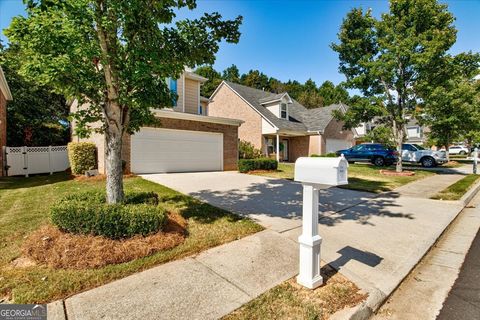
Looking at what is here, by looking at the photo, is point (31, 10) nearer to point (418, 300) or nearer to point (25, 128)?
point (418, 300)

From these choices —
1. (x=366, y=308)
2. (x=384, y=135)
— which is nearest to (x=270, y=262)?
(x=366, y=308)

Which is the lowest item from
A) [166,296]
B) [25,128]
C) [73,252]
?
[166,296]

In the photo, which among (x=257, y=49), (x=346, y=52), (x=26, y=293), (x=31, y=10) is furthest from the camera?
(x=346, y=52)

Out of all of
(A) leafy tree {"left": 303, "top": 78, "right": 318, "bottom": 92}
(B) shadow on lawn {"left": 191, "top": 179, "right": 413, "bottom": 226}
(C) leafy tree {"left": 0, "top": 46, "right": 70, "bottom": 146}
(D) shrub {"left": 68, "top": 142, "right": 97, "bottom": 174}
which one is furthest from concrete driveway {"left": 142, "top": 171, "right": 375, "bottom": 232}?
(A) leafy tree {"left": 303, "top": 78, "right": 318, "bottom": 92}

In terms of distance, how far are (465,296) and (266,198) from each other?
17.2 feet

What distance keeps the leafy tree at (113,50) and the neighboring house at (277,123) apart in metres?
16.2

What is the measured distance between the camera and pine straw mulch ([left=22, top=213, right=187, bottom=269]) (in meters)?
3.57

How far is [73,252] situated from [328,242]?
13.7 feet

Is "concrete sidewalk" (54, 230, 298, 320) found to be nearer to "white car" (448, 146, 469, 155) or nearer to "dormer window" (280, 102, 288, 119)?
"dormer window" (280, 102, 288, 119)

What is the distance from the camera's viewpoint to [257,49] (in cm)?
1475

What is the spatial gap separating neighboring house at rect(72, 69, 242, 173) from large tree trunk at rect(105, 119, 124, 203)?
6.72 m

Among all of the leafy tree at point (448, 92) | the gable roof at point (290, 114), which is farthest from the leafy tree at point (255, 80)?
the leafy tree at point (448, 92)

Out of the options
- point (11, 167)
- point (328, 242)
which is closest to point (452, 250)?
point (328, 242)

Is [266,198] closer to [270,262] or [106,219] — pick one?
[270,262]
